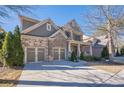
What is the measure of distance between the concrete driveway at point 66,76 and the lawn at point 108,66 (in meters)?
0.09

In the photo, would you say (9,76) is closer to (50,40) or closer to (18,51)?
(18,51)

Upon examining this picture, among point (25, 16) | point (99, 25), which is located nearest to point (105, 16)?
point (99, 25)

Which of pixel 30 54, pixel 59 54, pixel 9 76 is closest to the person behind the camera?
pixel 9 76

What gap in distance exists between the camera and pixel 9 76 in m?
5.25

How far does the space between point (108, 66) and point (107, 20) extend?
0.90 metres

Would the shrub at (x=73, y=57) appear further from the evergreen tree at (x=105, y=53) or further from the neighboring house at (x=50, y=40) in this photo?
the evergreen tree at (x=105, y=53)

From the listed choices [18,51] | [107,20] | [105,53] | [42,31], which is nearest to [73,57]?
[105,53]

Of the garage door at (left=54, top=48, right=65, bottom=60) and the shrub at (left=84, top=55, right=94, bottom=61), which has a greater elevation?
the garage door at (left=54, top=48, right=65, bottom=60)

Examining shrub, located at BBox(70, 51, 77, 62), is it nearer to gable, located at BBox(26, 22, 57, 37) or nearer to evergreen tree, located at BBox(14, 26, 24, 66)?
gable, located at BBox(26, 22, 57, 37)

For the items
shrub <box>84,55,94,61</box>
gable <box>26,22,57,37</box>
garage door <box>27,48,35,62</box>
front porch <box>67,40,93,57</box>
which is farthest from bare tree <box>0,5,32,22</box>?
shrub <box>84,55,94,61</box>

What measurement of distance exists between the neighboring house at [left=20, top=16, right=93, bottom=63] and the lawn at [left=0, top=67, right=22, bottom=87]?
32cm

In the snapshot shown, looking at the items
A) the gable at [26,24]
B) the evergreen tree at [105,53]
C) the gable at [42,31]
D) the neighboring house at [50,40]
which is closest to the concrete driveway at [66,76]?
the neighboring house at [50,40]

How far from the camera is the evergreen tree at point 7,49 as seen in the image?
17.5ft

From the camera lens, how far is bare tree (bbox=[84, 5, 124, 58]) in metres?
5.48
